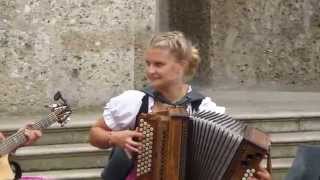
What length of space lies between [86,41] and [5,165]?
293 centimetres

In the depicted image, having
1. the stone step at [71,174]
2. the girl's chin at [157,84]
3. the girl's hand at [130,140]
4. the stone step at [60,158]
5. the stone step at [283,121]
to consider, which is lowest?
the stone step at [71,174]

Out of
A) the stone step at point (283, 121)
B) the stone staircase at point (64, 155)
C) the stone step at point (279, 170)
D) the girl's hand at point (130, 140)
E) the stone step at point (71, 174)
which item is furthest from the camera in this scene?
the stone step at point (283, 121)

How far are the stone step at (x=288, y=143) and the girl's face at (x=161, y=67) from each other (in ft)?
10.3

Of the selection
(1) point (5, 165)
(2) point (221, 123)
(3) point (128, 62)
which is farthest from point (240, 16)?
(2) point (221, 123)

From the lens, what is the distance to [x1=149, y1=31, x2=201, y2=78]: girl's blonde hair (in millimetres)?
3227

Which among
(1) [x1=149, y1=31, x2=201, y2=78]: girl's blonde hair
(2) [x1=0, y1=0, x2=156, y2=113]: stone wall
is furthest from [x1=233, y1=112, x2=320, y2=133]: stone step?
(1) [x1=149, y1=31, x2=201, y2=78]: girl's blonde hair

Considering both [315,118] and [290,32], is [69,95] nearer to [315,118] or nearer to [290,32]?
[315,118]

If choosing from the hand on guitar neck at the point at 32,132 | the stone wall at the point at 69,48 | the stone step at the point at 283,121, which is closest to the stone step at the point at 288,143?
the stone step at the point at 283,121

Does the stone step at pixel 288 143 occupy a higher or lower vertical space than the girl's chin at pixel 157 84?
lower

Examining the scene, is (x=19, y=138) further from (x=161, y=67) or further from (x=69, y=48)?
(x=69, y=48)

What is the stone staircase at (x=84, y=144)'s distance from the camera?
5.80 meters

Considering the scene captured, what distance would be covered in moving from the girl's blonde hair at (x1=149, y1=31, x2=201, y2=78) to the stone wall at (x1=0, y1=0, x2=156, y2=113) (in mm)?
3654

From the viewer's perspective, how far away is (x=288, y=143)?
6266 millimetres

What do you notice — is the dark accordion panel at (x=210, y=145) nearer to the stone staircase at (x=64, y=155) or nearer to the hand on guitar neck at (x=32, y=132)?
the hand on guitar neck at (x=32, y=132)
